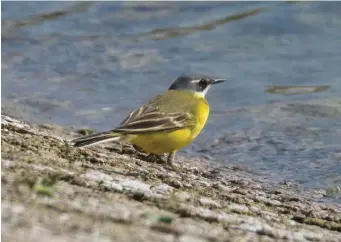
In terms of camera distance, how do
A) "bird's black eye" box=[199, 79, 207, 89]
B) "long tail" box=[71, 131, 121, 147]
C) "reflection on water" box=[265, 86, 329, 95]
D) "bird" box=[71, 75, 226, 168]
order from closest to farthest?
"long tail" box=[71, 131, 121, 147]
"bird" box=[71, 75, 226, 168]
"bird's black eye" box=[199, 79, 207, 89]
"reflection on water" box=[265, 86, 329, 95]

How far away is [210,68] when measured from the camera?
14820 mm

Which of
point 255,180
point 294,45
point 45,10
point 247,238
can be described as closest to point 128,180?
point 247,238

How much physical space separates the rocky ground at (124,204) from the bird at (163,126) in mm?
170

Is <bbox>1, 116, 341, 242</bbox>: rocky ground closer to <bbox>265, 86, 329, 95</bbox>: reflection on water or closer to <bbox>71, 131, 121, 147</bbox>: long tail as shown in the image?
<bbox>71, 131, 121, 147</bbox>: long tail

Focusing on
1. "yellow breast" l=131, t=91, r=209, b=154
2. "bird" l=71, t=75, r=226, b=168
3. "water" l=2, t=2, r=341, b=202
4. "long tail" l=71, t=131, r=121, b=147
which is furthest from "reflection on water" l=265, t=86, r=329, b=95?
"long tail" l=71, t=131, r=121, b=147

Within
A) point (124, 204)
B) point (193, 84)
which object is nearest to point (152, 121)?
point (193, 84)

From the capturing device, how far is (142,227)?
447 centimetres

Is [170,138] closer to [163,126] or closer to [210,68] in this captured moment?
[163,126]

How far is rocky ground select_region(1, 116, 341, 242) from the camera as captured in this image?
4.24 meters

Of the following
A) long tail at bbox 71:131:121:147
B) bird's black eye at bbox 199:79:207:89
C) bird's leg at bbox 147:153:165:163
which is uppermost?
bird's black eye at bbox 199:79:207:89

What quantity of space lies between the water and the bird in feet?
5.12

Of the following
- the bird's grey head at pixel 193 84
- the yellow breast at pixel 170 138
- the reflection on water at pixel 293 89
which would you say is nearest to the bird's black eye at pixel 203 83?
the bird's grey head at pixel 193 84

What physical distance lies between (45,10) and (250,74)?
556cm

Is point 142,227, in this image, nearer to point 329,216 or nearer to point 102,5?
point 329,216
